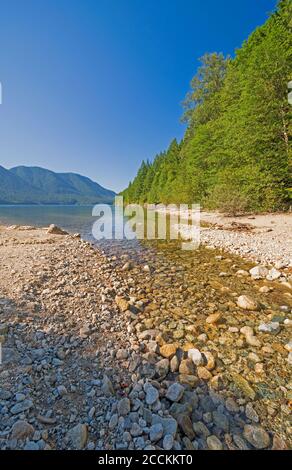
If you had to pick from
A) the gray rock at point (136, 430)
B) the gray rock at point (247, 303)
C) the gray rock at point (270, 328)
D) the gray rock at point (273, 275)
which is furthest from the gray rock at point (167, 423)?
the gray rock at point (273, 275)

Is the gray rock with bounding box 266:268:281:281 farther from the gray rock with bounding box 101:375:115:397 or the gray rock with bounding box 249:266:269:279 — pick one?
the gray rock with bounding box 101:375:115:397

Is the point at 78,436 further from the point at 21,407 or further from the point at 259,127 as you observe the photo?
the point at 259,127

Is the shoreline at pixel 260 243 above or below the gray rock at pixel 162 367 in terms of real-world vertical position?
above

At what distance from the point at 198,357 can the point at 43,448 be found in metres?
1.79

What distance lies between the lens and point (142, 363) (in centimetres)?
247

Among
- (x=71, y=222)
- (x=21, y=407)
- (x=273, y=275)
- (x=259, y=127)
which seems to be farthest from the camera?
(x=71, y=222)

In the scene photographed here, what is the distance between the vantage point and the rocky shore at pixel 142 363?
173 centimetres

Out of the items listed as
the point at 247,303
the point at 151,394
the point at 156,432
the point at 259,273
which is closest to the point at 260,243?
the point at 259,273

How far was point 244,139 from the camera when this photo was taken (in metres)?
14.6

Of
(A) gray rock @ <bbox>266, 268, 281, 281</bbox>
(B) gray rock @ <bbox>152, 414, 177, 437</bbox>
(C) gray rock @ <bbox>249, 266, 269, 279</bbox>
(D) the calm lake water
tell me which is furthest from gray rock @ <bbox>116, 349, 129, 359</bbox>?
(D) the calm lake water

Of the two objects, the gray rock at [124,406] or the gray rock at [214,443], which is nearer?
the gray rock at [214,443]

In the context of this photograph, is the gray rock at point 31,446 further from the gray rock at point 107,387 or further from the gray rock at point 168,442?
the gray rock at point 168,442

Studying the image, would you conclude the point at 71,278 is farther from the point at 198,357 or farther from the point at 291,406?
the point at 291,406
